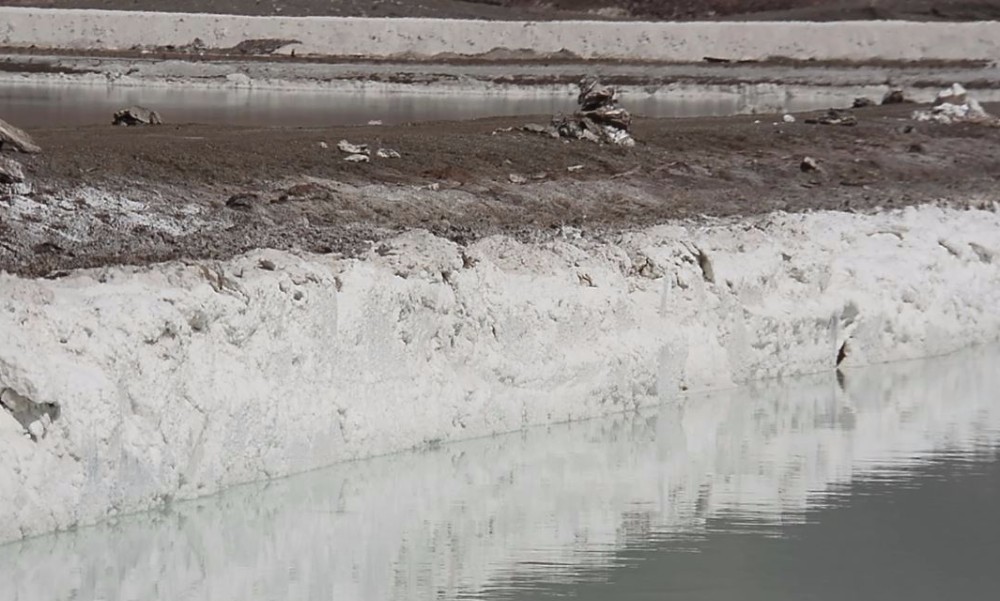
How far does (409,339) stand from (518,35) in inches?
2186

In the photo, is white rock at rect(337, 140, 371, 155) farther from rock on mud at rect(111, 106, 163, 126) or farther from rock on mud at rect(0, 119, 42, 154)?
rock on mud at rect(111, 106, 163, 126)

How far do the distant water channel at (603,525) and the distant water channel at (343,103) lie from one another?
491 inches

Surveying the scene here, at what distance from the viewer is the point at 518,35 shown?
65312 mm

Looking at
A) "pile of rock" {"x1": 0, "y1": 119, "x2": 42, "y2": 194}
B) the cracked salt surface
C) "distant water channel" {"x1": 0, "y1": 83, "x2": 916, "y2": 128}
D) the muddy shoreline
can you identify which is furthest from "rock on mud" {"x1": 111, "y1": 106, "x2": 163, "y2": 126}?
the cracked salt surface

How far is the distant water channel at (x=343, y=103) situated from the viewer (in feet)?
89.8

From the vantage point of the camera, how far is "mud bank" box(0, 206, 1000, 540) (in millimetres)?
8562

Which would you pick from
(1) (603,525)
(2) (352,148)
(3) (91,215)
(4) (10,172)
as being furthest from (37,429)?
(2) (352,148)

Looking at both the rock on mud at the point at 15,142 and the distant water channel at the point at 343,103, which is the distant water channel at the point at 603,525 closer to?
the rock on mud at the point at 15,142

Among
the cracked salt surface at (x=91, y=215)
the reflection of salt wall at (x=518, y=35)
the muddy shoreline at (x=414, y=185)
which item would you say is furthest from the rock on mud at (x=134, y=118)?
the reflection of salt wall at (x=518, y=35)

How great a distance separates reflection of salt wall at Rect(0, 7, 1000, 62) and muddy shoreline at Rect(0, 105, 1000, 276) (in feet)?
136

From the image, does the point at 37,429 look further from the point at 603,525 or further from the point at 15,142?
the point at 15,142

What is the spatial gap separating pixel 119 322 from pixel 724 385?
582 cm

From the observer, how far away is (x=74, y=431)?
8359 mm

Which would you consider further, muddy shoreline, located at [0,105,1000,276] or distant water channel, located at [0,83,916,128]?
distant water channel, located at [0,83,916,128]
